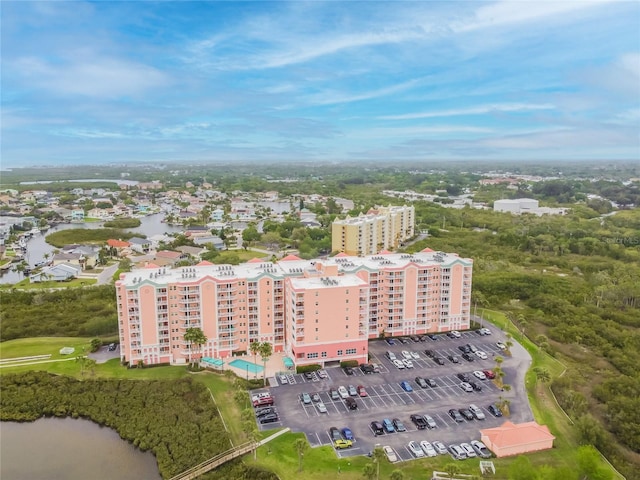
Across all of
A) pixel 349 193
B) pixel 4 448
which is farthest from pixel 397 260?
pixel 349 193

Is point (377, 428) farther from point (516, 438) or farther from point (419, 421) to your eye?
point (516, 438)

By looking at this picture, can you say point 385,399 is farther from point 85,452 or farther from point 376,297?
point 85,452

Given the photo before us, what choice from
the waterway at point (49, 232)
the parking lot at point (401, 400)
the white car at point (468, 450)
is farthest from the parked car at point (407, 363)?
the waterway at point (49, 232)

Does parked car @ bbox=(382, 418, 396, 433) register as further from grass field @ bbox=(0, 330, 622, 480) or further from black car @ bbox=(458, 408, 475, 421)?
black car @ bbox=(458, 408, 475, 421)

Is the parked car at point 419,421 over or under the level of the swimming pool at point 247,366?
under

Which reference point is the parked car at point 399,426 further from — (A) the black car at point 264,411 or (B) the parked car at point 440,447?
(A) the black car at point 264,411
